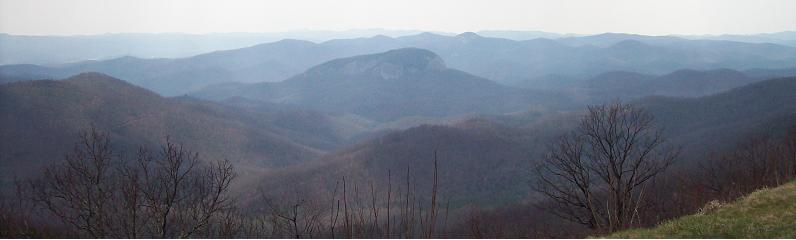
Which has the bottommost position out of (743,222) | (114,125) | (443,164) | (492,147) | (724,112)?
(443,164)

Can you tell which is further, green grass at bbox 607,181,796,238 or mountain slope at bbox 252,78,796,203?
mountain slope at bbox 252,78,796,203

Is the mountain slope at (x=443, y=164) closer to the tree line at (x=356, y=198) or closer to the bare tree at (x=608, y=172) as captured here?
the tree line at (x=356, y=198)

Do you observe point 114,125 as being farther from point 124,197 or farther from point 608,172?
point 608,172

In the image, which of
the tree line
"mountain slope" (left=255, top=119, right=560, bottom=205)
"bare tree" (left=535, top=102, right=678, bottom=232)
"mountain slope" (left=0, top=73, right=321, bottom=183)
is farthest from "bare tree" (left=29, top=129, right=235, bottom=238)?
"mountain slope" (left=0, top=73, right=321, bottom=183)

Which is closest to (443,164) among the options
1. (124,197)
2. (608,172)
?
(608,172)

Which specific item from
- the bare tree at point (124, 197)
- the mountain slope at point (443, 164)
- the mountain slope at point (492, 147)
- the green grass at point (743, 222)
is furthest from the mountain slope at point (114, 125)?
the green grass at point (743, 222)

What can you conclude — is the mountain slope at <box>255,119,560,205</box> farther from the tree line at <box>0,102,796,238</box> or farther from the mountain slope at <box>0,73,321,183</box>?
the tree line at <box>0,102,796,238</box>
